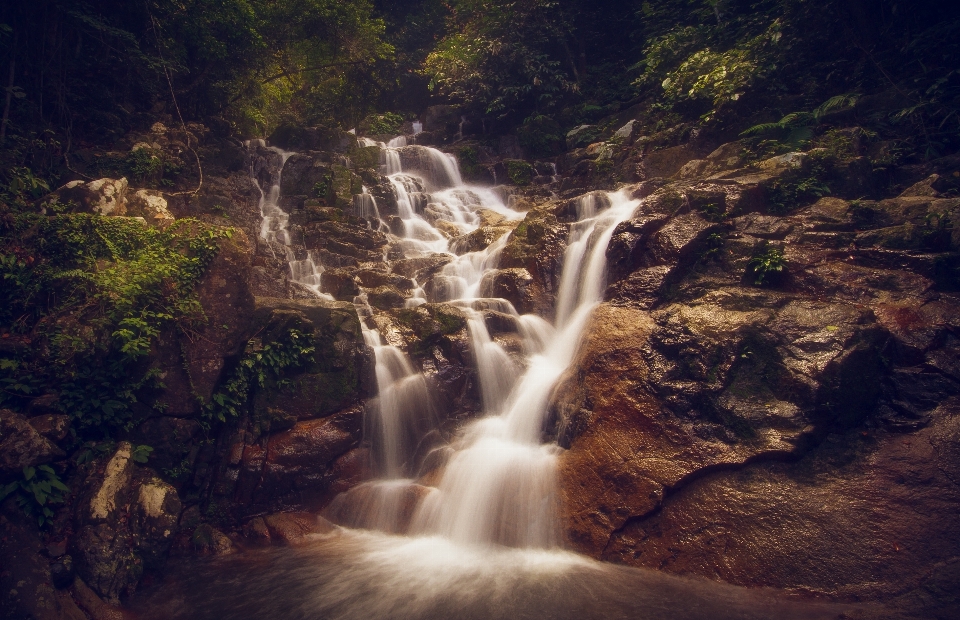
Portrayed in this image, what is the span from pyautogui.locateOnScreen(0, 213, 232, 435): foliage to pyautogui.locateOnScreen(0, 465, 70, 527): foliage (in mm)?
860

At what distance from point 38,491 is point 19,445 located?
0.62 metres

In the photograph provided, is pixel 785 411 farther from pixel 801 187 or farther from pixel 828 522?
→ pixel 801 187

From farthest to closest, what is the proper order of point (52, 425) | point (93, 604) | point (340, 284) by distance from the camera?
point (340, 284) < point (52, 425) < point (93, 604)

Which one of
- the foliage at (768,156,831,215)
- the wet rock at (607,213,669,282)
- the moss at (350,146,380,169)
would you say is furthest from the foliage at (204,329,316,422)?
the moss at (350,146,380,169)

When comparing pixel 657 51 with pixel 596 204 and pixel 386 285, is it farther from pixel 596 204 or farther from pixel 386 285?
pixel 386 285

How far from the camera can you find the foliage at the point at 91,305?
6.80m

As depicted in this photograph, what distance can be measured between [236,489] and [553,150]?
18.8 m

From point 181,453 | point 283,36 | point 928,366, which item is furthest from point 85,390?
point 283,36

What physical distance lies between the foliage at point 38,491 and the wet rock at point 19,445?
4.3 inches

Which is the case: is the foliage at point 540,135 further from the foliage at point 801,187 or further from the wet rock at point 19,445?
the wet rock at point 19,445

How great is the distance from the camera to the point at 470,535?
23.2 feet

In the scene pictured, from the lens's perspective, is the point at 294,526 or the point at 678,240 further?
the point at 678,240

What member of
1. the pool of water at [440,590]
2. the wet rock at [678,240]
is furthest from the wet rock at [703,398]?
the wet rock at [678,240]

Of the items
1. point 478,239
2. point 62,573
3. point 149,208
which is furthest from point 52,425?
point 478,239
